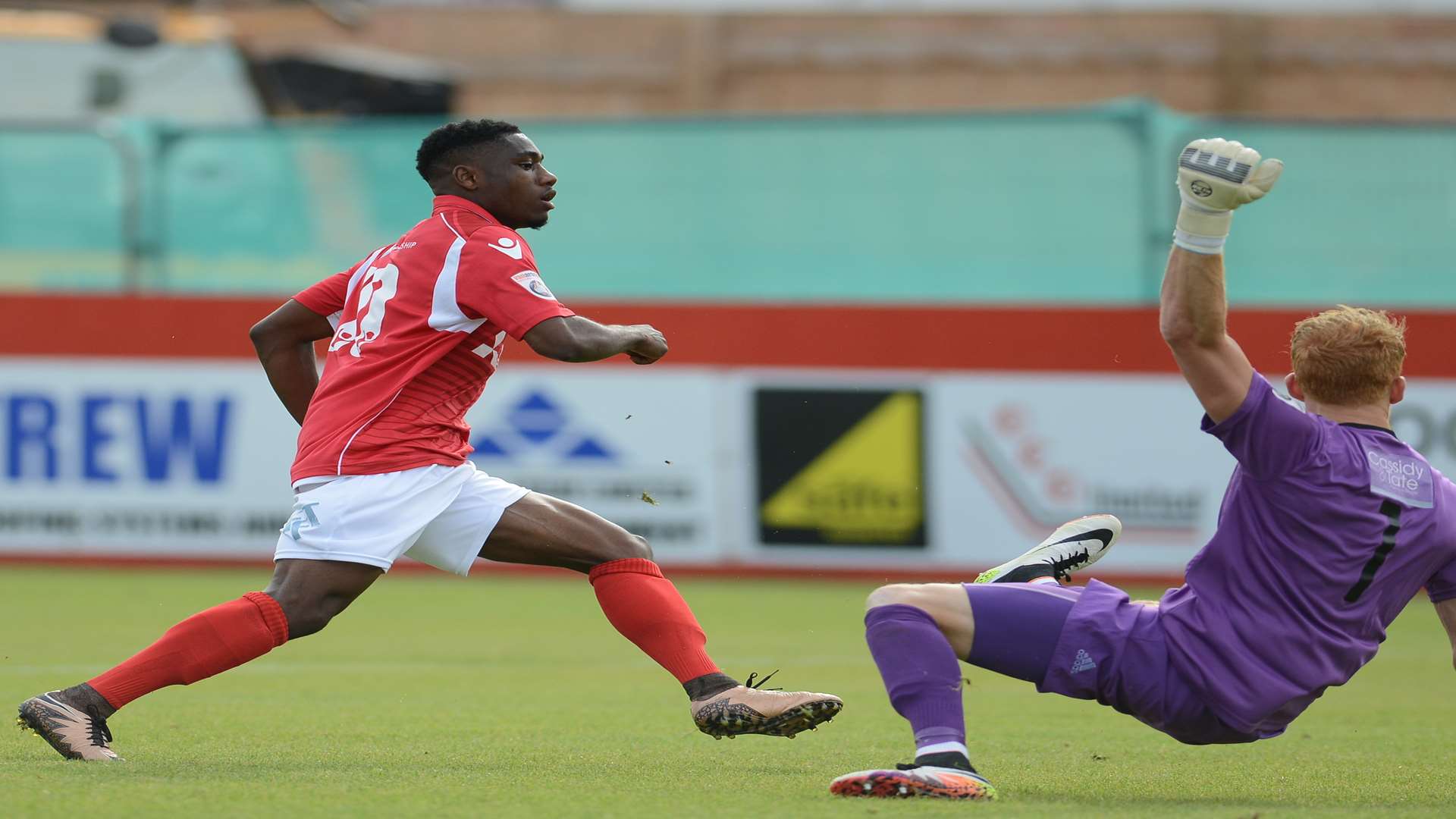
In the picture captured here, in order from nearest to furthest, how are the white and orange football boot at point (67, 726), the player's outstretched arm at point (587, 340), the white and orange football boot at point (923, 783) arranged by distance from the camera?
the white and orange football boot at point (923, 783), the player's outstretched arm at point (587, 340), the white and orange football boot at point (67, 726)

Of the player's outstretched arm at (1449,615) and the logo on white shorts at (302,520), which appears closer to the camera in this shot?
the player's outstretched arm at (1449,615)

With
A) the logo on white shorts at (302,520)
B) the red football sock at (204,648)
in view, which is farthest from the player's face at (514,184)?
the red football sock at (204,648)

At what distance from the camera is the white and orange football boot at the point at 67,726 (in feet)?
17.0

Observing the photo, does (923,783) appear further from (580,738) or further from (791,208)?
(791,208)

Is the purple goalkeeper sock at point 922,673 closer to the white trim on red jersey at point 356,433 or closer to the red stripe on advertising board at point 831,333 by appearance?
the white trim on red jersey at point 356,433

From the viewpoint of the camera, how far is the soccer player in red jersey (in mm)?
5191

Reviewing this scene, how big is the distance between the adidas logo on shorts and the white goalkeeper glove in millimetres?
1025

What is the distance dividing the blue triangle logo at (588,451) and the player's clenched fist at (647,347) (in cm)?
678

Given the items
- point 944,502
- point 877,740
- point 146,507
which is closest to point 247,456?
point 146,507

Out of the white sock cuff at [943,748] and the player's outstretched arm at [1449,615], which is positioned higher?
the player's outstretched arm at [1449,615]

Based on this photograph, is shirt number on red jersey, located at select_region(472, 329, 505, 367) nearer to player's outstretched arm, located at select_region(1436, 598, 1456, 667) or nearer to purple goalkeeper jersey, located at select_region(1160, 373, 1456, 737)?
purple goalkeeper jersey, located at select_region(1160, 373, 1456, 737)

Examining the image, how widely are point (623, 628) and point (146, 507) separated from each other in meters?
7.44

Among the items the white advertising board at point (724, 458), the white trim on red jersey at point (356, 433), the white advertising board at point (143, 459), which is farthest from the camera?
the white advertising board at point (143, 459)

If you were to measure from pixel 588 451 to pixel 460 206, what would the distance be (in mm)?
6522
